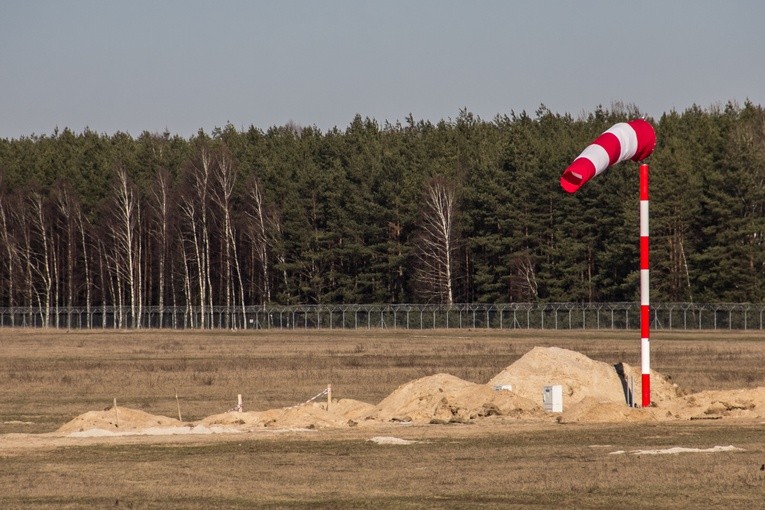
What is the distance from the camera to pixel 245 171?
483ft

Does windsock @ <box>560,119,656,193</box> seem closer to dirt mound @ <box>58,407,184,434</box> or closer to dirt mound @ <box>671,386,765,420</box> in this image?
dirt mound @ <box>671,386,765,420</box>

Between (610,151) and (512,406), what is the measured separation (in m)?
7.01

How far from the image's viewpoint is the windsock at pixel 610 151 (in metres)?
31.5

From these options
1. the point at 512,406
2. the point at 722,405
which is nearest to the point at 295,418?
the point at 512,406

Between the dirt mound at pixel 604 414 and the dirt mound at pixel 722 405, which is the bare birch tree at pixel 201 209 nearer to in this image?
the dirt mound at pixel 722 405

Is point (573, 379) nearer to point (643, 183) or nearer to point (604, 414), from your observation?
point (604, 414)

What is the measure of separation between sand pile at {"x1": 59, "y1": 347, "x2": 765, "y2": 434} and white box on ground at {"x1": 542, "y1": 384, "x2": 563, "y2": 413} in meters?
0.28

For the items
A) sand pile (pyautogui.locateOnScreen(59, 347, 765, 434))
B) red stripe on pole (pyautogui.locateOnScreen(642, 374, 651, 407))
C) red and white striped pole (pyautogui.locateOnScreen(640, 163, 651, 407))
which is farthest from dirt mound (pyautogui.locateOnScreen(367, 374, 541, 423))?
red and white striped pole (pyautogui.locateOnScreen(640, 163, 651, 407))

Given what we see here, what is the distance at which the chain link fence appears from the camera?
9900cm

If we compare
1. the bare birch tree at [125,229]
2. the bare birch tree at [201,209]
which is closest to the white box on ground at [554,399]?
the bare birch tree at [201,209]

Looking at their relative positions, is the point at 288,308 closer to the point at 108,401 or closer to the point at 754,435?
the point at 108,401

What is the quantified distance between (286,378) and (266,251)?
83.7 meters

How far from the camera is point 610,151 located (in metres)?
32.6

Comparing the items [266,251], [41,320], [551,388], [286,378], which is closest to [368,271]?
[266,251]
